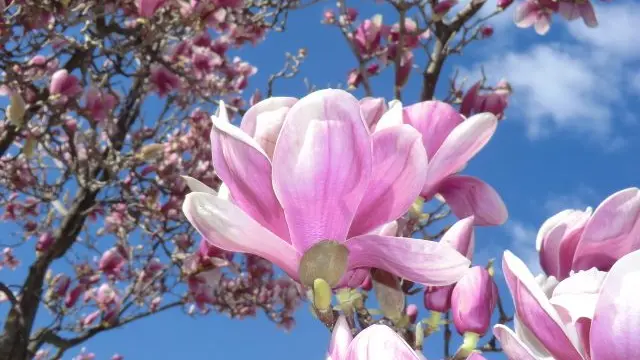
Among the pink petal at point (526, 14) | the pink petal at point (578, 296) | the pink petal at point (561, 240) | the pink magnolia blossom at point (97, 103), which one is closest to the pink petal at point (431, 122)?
the pink petal at point (561, 240)

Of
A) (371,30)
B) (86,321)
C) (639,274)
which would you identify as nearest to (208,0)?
(371,30)

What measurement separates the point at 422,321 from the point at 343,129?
279 millimetres

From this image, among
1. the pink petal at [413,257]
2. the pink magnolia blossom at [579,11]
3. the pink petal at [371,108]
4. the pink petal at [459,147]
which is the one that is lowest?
the pink petal at [413,257]

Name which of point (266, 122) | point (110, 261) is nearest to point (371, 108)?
point (266, 122)

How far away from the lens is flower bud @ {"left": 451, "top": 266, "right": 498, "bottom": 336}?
77cm

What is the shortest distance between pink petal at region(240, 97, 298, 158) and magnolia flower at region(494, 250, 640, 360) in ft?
0.88

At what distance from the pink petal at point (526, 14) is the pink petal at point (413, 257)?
3044 millimetres

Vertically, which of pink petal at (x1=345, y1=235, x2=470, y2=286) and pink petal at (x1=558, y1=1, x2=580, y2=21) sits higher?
pink petal at (x1=558, y1=1, x2=580, y2=21)

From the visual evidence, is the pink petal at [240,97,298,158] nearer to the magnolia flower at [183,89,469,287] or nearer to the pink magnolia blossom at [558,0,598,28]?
the magnolia flower at [183,89,469,287]

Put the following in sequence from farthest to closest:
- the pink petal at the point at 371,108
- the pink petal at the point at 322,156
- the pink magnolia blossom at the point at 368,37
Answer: the pink magnolia blossom at the point at 368,37
the pink petal at the point at 371,108
the pink petal at the point at 322,156

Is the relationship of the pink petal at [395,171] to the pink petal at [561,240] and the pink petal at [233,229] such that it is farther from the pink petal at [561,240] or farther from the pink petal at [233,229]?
the pink petal at [561,240]

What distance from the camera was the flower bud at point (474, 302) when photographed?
2.52 feet

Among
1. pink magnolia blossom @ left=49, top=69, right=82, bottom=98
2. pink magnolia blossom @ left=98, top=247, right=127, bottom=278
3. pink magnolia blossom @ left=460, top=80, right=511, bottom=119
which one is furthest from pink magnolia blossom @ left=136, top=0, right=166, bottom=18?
pink magnolia blossom @ left=98, top=247, right=127, bottom=278

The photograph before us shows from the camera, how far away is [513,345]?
0.58 m
